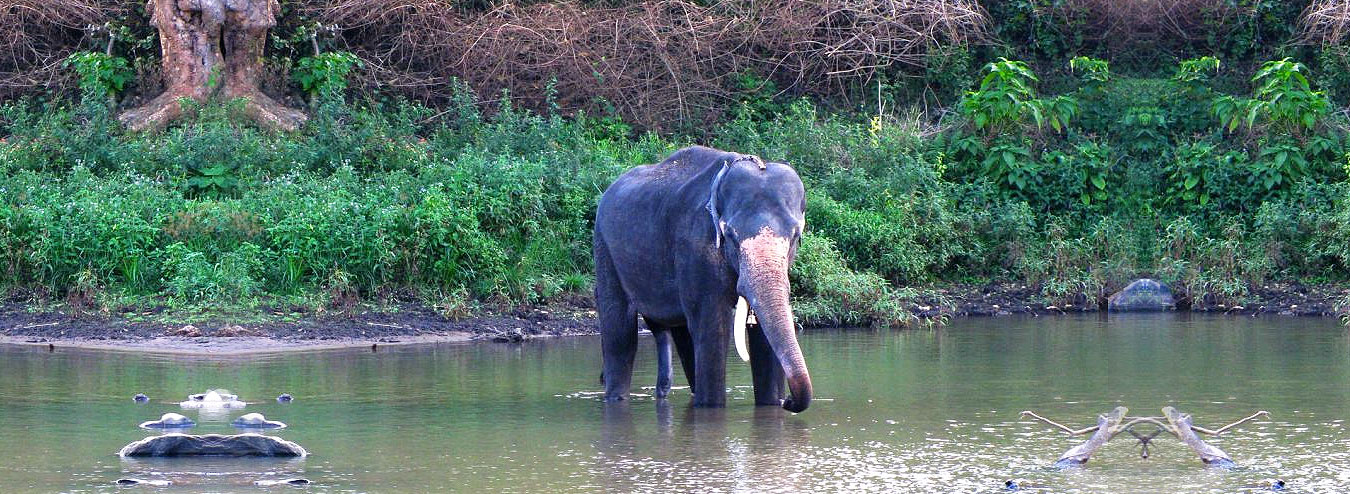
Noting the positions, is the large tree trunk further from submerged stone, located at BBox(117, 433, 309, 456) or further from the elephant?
submerged stone, located at BBox(117, 433, 309, 456)

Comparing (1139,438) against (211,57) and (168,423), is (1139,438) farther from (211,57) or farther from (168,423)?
(211,57)

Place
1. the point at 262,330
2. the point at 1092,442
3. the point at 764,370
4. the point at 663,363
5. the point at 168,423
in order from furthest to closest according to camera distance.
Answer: the point at 262,330 < the point at 663,363 < the point at 764,370 < the point at 168,423 < the point at 1092,442

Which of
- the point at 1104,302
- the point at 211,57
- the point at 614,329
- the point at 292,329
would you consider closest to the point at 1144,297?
the point at 1104,302

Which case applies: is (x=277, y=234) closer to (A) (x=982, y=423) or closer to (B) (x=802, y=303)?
(B) (x=802, y=303)

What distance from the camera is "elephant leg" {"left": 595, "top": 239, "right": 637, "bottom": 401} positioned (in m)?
10.8

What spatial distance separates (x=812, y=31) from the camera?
2214cm

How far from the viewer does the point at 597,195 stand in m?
17.2

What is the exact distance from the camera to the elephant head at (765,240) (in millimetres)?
9180

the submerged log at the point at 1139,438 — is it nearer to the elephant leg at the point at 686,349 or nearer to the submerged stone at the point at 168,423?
the elephant leg at the point at 686,349

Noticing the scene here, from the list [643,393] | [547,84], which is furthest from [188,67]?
[643,393]

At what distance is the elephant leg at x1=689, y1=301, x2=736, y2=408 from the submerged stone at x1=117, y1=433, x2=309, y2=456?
2635 millimetres

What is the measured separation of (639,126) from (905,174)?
3880mm

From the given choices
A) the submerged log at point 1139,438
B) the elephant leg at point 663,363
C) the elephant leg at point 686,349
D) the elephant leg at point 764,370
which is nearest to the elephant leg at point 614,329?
the elephant leg at point 663,363

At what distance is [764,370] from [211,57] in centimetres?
1150
